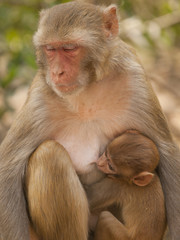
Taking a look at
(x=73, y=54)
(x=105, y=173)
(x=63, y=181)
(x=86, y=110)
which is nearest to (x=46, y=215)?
(x=63, y=181)

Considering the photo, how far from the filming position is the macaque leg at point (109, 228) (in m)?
4.65

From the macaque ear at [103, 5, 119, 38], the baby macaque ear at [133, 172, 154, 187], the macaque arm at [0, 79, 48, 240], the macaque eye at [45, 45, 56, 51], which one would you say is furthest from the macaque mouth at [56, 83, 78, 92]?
the baby macaque ear at [133, 172, 154, 187]

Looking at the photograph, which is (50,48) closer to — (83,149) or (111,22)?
(111,22)

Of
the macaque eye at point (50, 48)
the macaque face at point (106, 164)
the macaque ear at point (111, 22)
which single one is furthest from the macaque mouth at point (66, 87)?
the macaque face at point (106, 164)

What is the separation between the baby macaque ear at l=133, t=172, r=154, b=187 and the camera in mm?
4587

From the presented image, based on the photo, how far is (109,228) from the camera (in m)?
4.65

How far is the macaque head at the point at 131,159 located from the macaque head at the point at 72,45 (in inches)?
25.8

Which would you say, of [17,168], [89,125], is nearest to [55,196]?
[17,168]

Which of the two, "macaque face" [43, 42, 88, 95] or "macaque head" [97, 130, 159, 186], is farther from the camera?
"macaque head" [97, 130, 159, 186]

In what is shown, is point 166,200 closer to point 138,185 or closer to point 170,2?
point 138,185

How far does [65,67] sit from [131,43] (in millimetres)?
4905

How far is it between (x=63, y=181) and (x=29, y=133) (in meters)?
0.61

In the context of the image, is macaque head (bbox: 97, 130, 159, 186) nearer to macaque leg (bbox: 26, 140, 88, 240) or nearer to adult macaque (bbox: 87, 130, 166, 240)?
adult macaque (bbox: 87, 130, 166, 240)

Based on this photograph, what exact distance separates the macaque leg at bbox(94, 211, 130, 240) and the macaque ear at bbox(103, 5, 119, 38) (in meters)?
1.68
